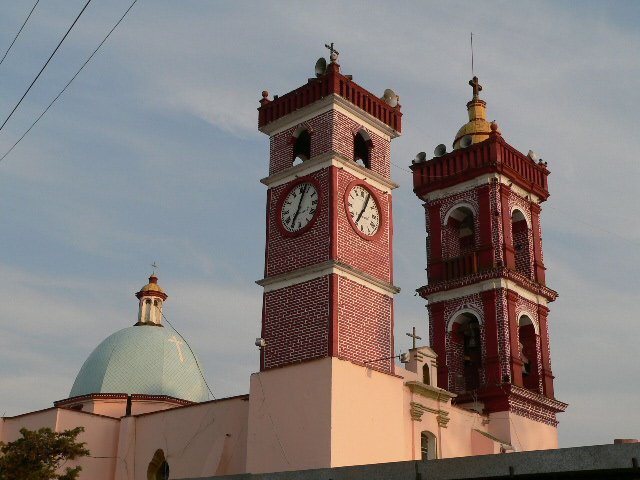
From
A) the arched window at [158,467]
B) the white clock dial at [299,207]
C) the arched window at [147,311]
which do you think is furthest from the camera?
the arched window at [147,311]

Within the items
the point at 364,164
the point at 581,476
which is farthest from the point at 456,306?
the point at 581,476

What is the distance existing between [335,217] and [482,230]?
10.6 m

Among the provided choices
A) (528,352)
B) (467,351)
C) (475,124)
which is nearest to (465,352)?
(467,351)

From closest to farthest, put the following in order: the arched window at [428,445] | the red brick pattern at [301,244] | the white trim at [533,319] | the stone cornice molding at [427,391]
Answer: the red brick pattern at [301,244] < the stone cornice molding at [427,391] < the arched window at [428,445] < the white trim at [533,319]

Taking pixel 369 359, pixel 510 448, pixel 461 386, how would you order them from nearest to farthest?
1. pixel 369 359
2. pixel 510 448
3. pixel 461 386

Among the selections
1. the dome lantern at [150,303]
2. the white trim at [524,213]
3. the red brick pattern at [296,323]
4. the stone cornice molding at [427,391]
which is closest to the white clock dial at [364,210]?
the red brick pattern at [296,323]

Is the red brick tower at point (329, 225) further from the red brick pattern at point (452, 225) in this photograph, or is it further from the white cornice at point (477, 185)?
the red brick pattern at point (452, 225)

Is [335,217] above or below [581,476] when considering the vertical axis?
above

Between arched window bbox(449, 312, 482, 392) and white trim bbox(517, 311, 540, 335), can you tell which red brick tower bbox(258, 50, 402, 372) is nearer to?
arched window bbox(449, 312, 482, 392)

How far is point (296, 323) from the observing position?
2706 cm

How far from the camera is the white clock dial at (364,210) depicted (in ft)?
94.0

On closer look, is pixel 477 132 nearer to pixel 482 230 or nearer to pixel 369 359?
pixel 482 230

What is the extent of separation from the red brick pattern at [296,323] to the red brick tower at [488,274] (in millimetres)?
9935

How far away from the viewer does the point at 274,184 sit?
3011 centimetres
